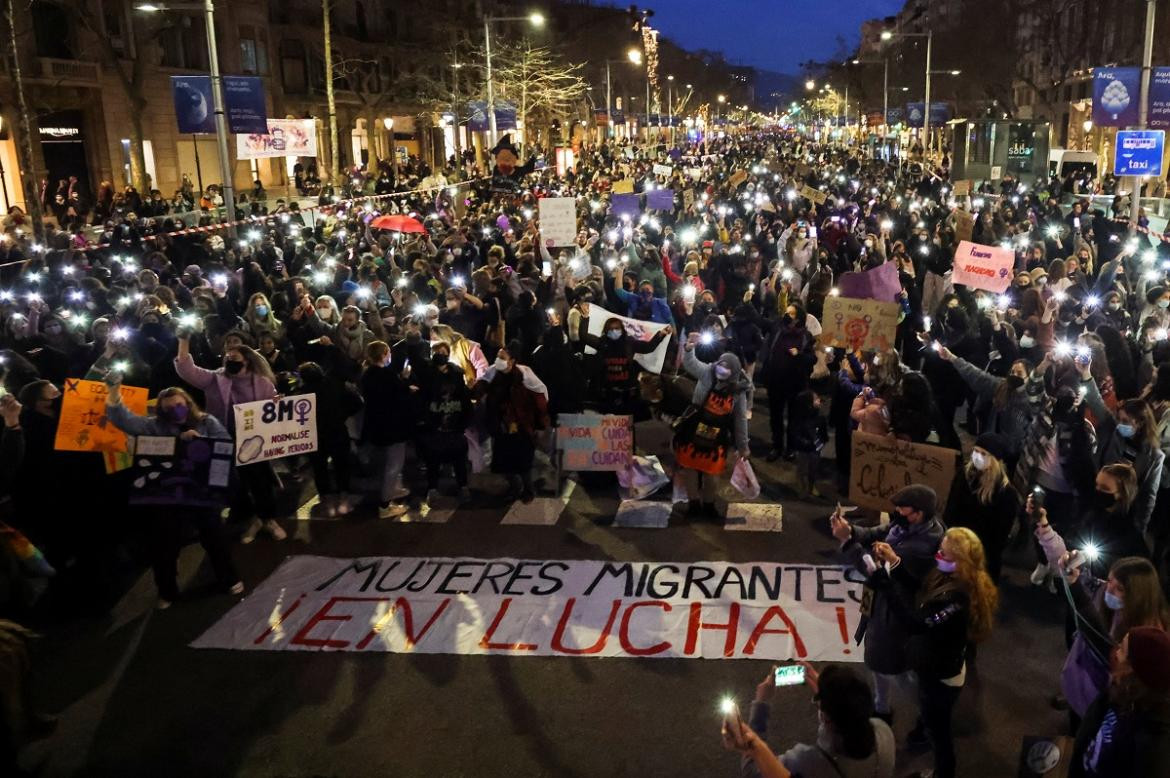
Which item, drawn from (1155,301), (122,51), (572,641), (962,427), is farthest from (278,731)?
(122,51)

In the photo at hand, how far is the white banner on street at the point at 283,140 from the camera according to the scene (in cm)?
2014

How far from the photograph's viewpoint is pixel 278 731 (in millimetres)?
5633

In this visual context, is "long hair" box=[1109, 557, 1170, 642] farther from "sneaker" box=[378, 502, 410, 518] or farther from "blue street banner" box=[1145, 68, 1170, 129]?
"blue street banner" box=[1145, 68, 1170, 129]

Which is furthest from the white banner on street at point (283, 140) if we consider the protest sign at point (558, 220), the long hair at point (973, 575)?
the long hair at point (973, 575)

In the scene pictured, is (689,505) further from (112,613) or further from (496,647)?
(112,613)

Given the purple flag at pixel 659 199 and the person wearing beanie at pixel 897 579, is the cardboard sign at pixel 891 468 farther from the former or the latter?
the purple flag at pixel 659 199

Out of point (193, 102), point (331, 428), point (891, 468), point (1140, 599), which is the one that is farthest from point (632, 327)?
point (193, 102)

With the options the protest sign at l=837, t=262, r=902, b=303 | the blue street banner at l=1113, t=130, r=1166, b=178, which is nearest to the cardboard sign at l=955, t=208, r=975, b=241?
the blue street banner at l=1113, t=130, r=1166, b=178

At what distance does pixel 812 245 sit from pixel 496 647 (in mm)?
9861

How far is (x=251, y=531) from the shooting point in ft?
27.7

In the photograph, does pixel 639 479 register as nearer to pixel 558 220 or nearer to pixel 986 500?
pixel 986 500

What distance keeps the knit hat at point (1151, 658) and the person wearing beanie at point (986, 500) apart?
2307 mm

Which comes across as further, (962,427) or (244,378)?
(962,427)

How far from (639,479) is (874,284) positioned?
3.97m
